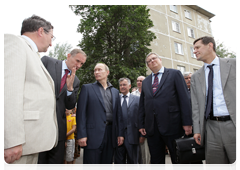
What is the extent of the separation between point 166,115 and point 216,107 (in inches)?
31.0

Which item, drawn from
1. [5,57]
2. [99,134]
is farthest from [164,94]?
[5,57]

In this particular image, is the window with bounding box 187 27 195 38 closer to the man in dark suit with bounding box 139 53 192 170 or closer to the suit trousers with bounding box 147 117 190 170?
the man in dark suit with bounding box 139 53 192 170

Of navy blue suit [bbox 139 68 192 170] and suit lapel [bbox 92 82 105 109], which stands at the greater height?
suit lapel [bbox 92 82 105 109]

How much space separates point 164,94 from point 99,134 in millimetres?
1321

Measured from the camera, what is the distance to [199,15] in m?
22.2

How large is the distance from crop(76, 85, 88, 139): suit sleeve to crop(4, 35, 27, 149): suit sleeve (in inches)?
51.7

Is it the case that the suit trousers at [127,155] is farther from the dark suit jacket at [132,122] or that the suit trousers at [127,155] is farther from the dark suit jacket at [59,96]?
the dark suit jacket at [59,96]

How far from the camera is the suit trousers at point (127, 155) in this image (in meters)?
3.42

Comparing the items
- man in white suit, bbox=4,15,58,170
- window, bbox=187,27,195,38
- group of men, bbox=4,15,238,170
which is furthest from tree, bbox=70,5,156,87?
window, bbox=187,27,195,38

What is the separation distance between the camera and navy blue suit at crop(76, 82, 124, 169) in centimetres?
260

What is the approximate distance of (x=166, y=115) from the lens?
275 cm

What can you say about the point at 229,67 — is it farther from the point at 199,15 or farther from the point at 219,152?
the point at 199,15

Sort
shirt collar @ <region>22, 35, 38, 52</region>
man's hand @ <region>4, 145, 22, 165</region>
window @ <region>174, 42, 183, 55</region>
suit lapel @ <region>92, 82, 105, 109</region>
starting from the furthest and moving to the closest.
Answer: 1. window @ <region>174, 42, 183, 55</region>
2. suit lapel @ <region>92, 82, 105, 109</region>
3. shirt collar @ <region>22, 35, 38, 52</region>
4. man's hand @ <region>4, 145, 22, 165</region>

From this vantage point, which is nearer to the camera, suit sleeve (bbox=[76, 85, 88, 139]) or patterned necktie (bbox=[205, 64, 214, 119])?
patterned necktie (bbox=[205, 64, 214, 119])
